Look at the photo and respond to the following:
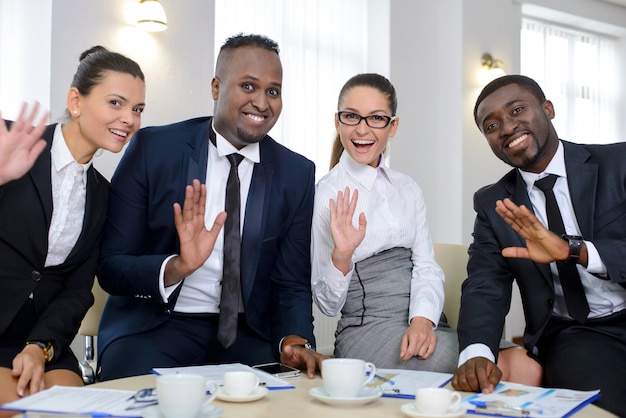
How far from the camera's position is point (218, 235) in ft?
7.51

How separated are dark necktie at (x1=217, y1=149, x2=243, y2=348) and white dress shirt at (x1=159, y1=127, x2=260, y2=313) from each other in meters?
0.04

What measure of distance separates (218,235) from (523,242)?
1.07 meters

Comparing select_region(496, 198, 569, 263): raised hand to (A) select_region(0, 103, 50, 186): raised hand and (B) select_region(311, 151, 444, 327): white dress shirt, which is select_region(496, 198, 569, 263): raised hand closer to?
(B) select_region(311, 151, 444, 327): white dress shirt

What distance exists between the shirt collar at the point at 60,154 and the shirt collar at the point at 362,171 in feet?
3.11

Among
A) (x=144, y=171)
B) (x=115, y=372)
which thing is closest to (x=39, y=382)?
(x=115, y=372)

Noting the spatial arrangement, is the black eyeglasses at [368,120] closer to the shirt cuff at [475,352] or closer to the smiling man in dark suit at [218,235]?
the smiling man in dark suit at [218,235]

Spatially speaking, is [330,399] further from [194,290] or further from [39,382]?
[194,290]

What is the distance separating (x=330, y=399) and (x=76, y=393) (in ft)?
1.80

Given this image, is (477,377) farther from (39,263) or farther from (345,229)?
(39,263)

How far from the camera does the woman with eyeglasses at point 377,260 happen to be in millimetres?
2322

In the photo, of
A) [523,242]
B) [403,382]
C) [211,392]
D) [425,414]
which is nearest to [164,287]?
[211,392]

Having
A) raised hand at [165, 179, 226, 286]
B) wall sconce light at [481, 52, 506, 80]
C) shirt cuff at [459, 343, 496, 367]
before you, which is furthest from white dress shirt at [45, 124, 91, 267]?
wall sconce light at [481, 52, 506, 80]

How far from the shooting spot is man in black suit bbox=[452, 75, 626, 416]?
2.14 metres

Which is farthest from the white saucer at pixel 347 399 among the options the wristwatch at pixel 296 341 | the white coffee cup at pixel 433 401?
the wristwatch at pixel 296 341
